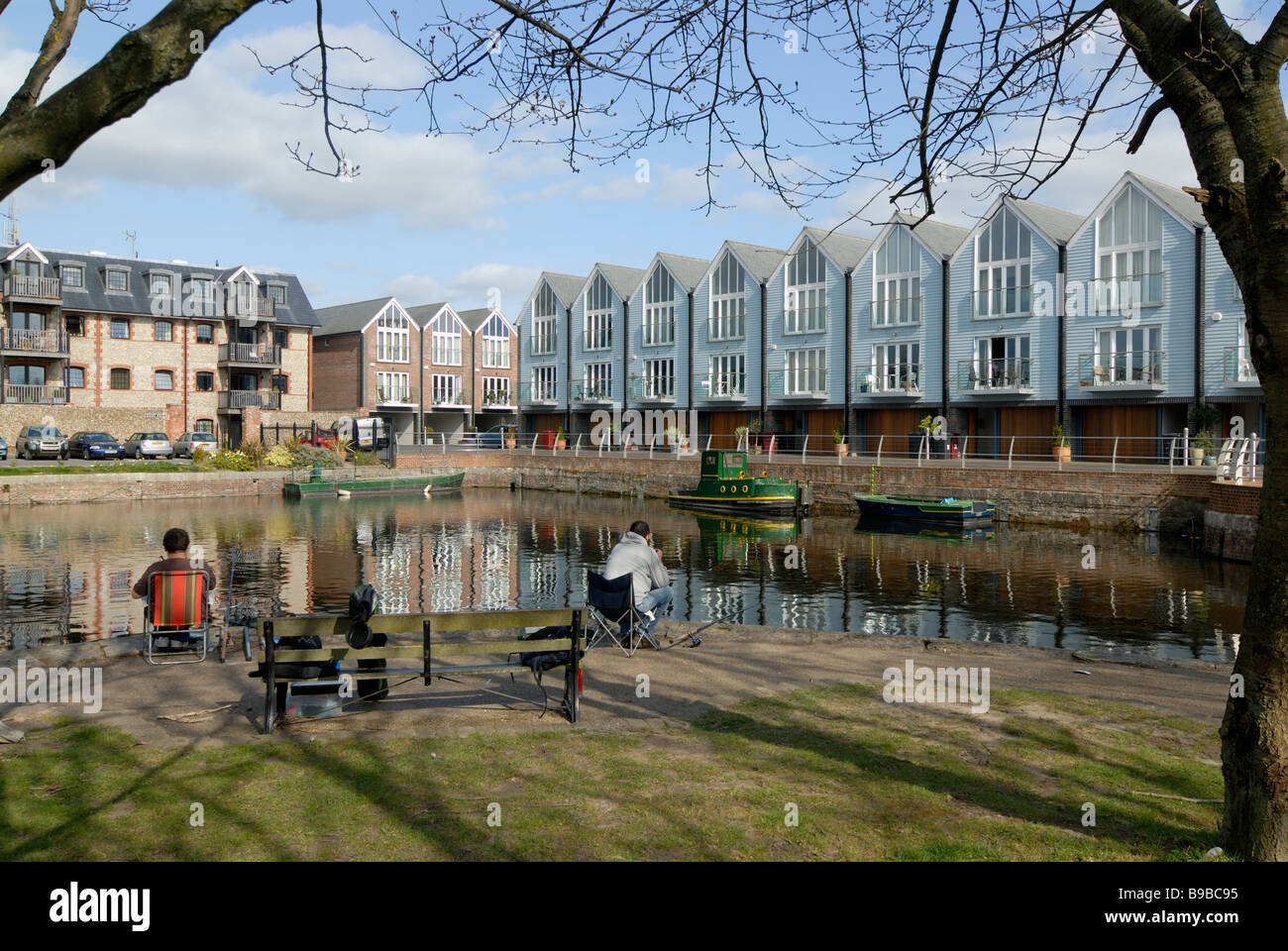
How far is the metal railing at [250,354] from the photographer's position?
59.3m

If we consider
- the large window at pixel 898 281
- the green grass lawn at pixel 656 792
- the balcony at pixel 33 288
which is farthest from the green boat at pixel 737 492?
the balcony at pixel 33 288

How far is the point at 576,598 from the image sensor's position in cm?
1956

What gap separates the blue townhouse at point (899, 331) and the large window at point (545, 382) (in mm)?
24549

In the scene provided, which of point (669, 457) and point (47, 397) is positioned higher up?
point (47, 397)

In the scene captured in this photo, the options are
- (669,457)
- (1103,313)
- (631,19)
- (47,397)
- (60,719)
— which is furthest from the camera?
(47,397)

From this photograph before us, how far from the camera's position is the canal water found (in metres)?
16.8

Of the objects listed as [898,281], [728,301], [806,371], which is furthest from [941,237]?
[728,301]

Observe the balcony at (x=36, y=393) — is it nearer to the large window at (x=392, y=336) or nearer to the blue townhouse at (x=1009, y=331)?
the large window at (x=392, y=336)

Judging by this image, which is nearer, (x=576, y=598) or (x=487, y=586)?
(x=576, y=598)

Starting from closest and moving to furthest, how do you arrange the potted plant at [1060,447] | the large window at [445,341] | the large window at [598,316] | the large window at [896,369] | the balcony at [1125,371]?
the potted plant at [1060,447], the balcony at [1125,371], the large window at [896,369], the large window at [598,316], the large window at [445,341]

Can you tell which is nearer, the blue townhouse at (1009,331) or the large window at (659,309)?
the blue townhouse at (1009,331)
